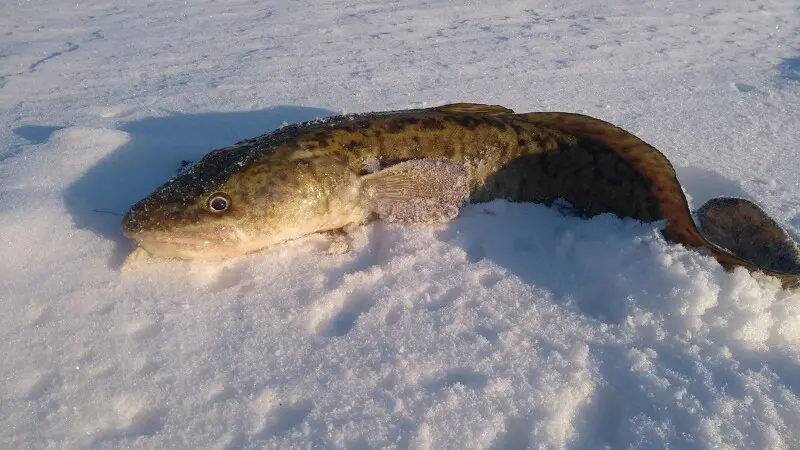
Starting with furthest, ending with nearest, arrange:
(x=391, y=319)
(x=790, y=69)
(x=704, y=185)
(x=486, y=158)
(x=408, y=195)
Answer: (x=790, y=69), (x=704, y=185), (x=486, y=158), (x=408, y=195), (x=391, y=319)

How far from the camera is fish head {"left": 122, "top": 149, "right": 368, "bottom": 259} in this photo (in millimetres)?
2580

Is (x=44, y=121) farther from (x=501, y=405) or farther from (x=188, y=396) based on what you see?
(x=501, y=405)

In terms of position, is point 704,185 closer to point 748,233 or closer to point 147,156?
point 748,233

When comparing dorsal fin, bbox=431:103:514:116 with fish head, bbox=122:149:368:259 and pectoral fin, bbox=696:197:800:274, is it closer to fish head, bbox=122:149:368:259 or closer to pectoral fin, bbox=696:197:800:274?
fish head, bbox=122:149:368:259

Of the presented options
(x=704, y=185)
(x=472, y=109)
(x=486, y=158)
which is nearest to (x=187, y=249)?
(x=486, y=158)

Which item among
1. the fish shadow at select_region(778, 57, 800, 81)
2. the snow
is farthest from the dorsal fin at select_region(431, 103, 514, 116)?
the fish shadow at select_region(778, 57, 800, 81)

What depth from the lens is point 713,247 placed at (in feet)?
8.38

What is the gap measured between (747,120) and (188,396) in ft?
14.3

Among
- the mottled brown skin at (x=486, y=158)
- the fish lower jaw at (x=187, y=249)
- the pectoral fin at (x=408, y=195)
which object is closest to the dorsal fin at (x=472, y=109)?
the mottled brown skin at (x=486, y=158)

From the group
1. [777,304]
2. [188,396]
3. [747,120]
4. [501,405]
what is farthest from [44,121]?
[747,120]

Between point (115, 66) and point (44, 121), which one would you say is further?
point (115, 66)

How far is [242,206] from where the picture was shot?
2.70 metres

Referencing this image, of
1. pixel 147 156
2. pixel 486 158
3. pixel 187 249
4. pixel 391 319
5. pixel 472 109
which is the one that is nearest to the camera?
pixel 391 319

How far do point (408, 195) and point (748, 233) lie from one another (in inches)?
73.5
